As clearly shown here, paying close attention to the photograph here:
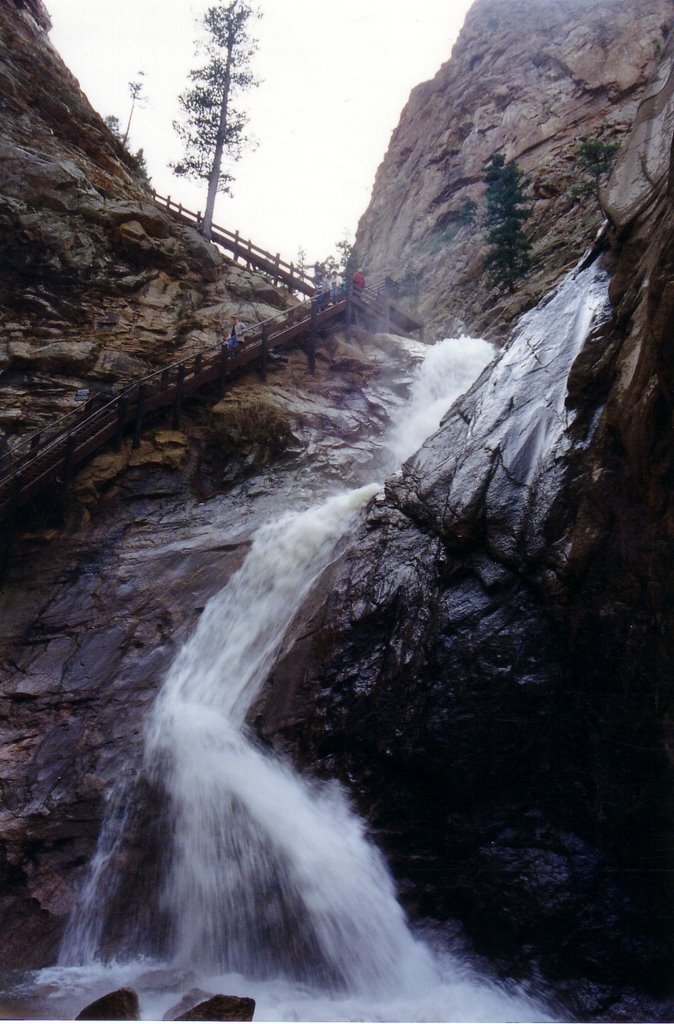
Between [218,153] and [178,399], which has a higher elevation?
[218,153]

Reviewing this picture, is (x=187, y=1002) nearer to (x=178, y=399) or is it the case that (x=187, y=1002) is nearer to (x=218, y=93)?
(x=178, y=399)

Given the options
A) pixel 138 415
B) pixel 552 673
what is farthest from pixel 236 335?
pixel 552 673

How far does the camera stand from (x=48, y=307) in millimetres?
13875

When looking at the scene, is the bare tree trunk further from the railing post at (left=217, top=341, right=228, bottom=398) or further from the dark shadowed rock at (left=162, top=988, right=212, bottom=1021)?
the dark shadowed rock at (left=162, top=988, right=212, bottom=1021)

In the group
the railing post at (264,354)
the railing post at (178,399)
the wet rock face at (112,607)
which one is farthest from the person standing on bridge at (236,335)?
the railing post at (178,399)

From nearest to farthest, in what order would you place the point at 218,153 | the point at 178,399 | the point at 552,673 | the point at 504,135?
the point at 552,673 < the point at 178,399 < the point at 218,153 < the point at 504,135

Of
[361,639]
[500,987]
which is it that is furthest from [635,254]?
[500,987]

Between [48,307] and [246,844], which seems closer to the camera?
[246,844]

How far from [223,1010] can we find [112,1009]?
88cm

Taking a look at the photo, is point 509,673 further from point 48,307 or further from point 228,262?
point 228,262

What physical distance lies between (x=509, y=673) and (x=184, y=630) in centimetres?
523

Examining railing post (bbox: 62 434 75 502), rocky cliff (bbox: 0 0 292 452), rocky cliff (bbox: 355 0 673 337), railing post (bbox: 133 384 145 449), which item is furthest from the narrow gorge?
rocky cliff (bbox: 355 0 673 337)

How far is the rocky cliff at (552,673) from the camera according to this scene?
15.4 feet

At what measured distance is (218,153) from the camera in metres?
24.2
